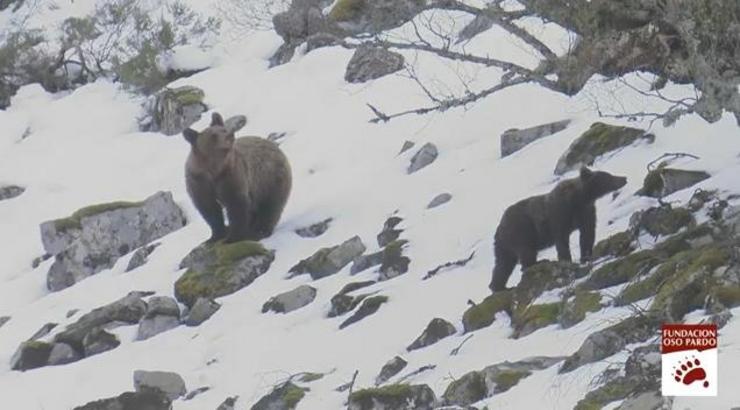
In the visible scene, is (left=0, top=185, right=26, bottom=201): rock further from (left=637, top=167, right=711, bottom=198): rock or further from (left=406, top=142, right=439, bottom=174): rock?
(left=637, top=167, right=711, bottom=198): rock

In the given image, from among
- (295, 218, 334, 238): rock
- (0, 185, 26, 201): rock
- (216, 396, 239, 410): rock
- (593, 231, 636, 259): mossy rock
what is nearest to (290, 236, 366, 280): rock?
(295, 218, 334, 238): rock

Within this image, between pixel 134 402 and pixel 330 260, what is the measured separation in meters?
3.54

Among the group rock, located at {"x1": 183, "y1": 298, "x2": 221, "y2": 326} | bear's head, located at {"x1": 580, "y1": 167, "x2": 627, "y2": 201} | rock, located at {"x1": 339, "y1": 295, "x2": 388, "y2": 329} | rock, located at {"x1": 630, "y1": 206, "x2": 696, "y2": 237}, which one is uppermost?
bear's head, located at {"x1": 580, "y1": 167, "x2": 627, "y2": 201}

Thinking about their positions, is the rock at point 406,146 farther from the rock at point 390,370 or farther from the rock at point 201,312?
the rock at point 390,370

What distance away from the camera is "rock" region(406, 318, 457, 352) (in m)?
11.2

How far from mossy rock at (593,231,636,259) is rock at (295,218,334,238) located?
480 cm

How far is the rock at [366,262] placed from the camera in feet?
45.9

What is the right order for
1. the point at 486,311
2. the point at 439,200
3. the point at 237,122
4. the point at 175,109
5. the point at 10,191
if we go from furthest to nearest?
the point at 175,109
the point at 10,191
the point at 237,122
the point at 439,200
the point at 486,311

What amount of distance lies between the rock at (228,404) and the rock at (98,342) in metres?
2.82

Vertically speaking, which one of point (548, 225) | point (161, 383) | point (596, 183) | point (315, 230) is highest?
point (596, 183)

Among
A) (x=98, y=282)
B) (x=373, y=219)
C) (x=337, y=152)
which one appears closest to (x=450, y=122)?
(x=337, y=152)

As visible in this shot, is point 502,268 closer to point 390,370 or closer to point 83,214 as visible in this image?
point 390,370

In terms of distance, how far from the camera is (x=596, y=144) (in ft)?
47.8

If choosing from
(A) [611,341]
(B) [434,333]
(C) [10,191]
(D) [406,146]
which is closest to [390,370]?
(B) [434,333]
